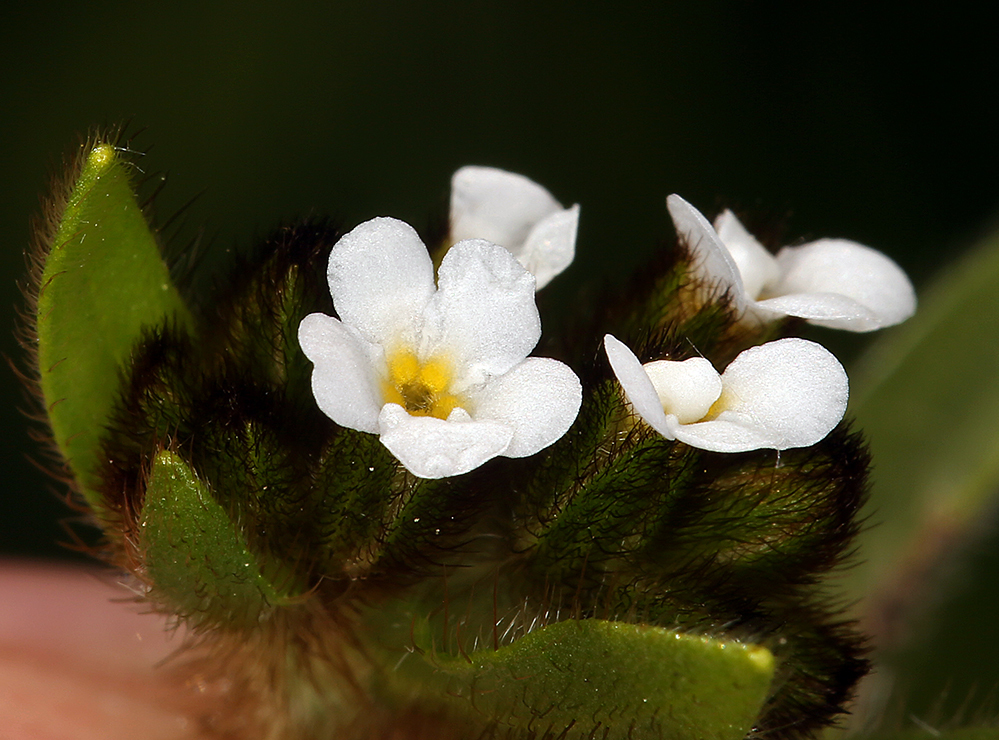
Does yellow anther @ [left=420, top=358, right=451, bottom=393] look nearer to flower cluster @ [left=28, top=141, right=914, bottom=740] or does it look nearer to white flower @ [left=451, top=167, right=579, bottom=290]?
flower cluster @ [left=28, top=141, right=914, bottom=740]

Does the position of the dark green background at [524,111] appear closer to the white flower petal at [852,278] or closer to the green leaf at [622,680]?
the white flower petal at [852,278]

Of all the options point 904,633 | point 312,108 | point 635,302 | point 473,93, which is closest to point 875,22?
point 473,93

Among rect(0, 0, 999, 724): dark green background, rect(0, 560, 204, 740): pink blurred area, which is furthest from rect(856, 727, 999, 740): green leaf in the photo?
rect(0, 0, 999, 724): dark green background

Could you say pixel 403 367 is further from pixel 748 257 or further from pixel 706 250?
pixel 748 257

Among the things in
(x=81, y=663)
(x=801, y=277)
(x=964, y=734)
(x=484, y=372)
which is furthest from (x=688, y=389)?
(x=81, y=663)

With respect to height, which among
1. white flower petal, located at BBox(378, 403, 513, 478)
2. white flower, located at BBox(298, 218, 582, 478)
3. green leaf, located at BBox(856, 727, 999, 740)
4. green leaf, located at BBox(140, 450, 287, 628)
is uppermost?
white flower, located at BBox(298, 218, 582, 478)

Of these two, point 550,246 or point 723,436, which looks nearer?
point 723,436
